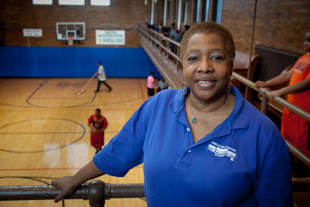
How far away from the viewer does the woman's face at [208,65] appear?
1218 millimetres

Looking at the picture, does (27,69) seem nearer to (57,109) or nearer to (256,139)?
(57,109)

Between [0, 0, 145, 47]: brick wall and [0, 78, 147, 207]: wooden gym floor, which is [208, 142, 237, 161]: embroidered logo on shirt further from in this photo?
[0, 0, 145, 47]: brick wall

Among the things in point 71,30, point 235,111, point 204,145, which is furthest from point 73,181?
point 71,30

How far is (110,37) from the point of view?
65.5 feet

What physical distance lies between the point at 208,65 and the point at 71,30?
19.7m

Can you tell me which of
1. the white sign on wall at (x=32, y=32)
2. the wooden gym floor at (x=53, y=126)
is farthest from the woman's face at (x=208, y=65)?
the white sign on wall at (x=32, y=32)

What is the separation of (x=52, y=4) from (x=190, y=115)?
1979 cm

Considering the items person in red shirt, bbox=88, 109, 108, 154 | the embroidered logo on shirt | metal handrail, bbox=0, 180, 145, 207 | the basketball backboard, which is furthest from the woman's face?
the basketball backboard

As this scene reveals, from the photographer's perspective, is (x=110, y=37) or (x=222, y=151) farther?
(x=110, y=37)

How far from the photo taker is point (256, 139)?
111cm

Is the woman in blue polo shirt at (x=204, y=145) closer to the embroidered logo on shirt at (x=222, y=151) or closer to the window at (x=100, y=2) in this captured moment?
the embroidered logo on shirt at (x=222, y=151)

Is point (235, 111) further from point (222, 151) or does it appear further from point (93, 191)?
point (93, 191)

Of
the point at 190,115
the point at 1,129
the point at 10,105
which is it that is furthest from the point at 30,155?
the point at 190,115

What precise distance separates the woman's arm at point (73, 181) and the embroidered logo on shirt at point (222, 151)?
56 centimetres
